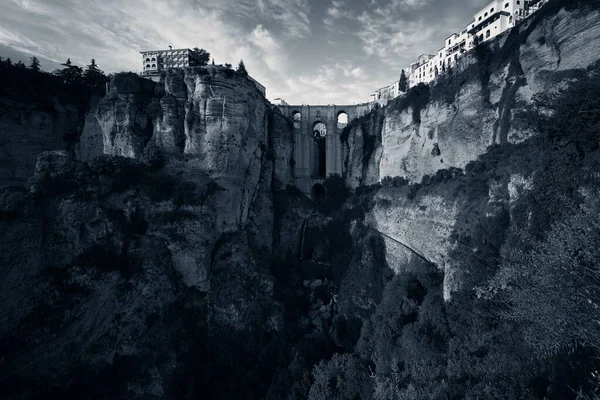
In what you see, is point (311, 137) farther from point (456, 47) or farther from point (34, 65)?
point (34, 65)

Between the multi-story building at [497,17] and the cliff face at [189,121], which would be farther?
the multi-story building at [497,17]

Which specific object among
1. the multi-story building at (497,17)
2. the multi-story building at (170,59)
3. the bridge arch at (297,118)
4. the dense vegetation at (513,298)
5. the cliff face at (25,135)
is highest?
the multi-story building at (497,17)

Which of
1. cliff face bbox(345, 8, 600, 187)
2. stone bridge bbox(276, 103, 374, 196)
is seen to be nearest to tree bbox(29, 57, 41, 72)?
stone bridge bbox(276, 103, 374, 196)

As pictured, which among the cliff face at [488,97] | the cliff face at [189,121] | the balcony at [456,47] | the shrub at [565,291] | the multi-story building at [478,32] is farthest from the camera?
the balcony at [456,47]

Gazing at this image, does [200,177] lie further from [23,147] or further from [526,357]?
[526,357]

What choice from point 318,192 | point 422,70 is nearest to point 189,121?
point 318,192

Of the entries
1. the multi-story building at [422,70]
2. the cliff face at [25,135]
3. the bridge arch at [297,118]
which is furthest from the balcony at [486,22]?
the cliff face at [25,135]

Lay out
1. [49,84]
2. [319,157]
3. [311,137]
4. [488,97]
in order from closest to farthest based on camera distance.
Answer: [488,97], [49,84], [311,137], [319,157]

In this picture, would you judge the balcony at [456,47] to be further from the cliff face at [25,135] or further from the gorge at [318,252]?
the cliff face at [25,135]
